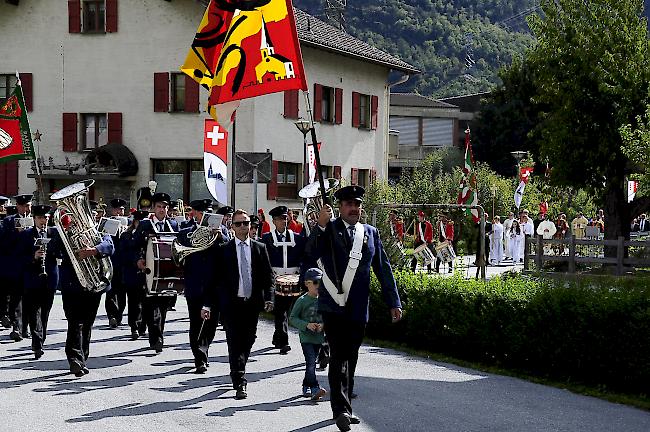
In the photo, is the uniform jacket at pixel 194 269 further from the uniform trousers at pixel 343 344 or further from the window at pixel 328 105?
the window at pixel 328 105

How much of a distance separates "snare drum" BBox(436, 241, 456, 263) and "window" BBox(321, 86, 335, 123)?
33.8 ft

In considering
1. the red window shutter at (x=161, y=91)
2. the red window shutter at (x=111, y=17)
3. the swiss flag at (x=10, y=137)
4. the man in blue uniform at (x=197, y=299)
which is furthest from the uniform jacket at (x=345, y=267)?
the red window shutter at (x=111, y=17)

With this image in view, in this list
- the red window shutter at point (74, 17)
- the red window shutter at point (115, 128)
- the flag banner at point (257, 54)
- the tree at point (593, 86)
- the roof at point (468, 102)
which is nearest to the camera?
the flag banner at point (257, 54)

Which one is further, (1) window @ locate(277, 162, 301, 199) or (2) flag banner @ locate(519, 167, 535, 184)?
(1) window @ locate(277, 162, 301, 199)

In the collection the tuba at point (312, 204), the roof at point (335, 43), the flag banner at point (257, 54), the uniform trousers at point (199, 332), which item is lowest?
the uniform trousers at point (199, 332)

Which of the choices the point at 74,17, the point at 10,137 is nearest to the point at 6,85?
the point at 74,17

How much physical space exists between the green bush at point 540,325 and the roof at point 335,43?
79.0 ft

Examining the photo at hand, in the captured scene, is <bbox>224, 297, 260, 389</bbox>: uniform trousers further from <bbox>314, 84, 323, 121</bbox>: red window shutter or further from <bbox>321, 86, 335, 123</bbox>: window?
<bbox>321, 86, 335, 123</bbox>: window

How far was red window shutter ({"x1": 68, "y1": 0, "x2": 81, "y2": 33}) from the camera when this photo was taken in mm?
37750

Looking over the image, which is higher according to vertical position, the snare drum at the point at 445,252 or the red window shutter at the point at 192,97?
the red window shutter at the point at 192,97

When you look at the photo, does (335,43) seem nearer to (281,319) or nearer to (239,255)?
(281,319)

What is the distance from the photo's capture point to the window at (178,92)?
3709 cm

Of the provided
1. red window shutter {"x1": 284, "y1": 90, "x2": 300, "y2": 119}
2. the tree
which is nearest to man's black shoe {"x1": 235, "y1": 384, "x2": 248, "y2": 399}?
the tree

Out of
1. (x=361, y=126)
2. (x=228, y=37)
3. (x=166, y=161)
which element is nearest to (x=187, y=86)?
(x=166, y=161)
